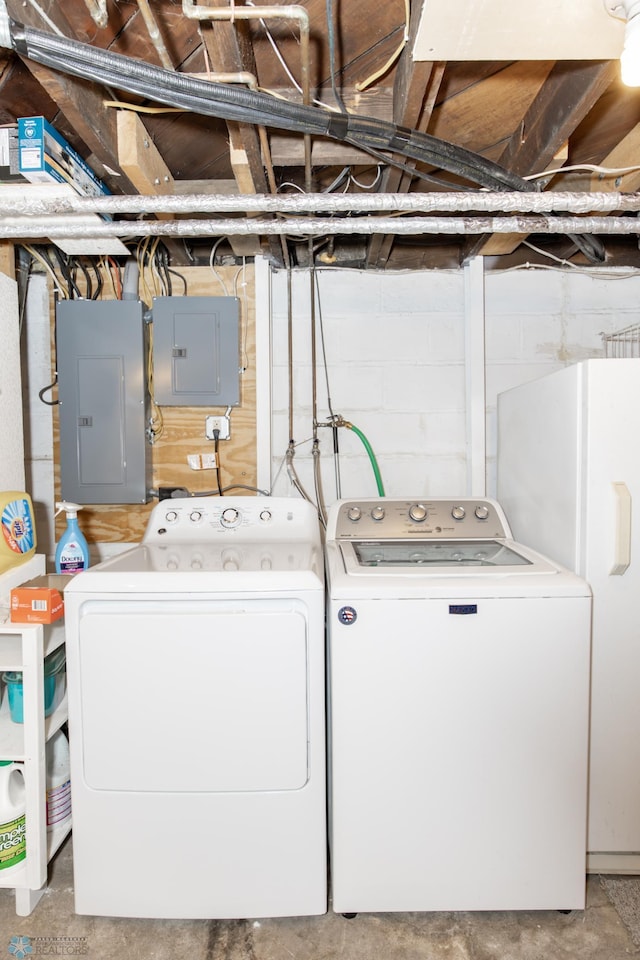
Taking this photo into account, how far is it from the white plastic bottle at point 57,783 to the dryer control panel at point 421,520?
1.13 m

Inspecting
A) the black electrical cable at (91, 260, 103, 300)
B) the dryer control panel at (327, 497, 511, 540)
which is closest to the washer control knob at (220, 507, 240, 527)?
the dryer control panel at (327, 497, 511, 540)

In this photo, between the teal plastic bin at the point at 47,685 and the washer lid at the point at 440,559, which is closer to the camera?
the washer lid at the point at 440,559

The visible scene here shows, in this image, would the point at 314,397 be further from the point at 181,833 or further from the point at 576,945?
the point at 576,945

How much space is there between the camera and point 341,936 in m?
1.31

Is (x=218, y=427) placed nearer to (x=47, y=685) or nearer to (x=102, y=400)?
(x=102, y=400)

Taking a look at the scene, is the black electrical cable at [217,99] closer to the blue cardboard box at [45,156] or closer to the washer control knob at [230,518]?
the blue cardboard box at [45,156]

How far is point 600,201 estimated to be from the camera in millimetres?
1440

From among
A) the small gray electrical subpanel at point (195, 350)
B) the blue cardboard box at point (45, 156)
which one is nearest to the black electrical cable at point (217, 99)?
the blue cardboard box at point (45, 156)

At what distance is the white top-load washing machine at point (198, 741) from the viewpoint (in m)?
1.29

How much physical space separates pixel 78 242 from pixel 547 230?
163 cm

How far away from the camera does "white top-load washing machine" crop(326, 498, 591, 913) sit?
1285mm

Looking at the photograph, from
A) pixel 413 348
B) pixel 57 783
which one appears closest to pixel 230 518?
pixel 57 783

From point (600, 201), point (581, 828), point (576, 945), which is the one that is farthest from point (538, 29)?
point (576, 945)

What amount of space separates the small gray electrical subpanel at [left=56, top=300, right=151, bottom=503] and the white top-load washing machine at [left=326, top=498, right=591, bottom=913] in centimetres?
121
